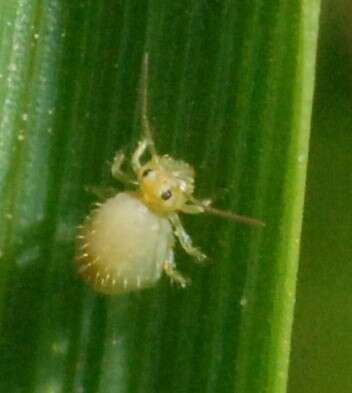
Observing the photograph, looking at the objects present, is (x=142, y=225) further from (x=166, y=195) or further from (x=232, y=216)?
(x=232, y=216)

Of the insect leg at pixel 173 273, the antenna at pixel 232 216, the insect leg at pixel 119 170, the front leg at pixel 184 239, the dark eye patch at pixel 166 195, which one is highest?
the insect leg at pixel 119 170

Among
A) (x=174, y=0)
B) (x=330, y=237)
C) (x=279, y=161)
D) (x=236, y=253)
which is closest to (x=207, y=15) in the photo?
(x=174, y=0)

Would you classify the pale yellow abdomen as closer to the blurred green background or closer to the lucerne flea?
the lucerne flea

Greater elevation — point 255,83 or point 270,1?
point 270,1

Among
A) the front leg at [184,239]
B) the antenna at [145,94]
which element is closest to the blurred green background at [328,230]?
the front leg at [184,239]

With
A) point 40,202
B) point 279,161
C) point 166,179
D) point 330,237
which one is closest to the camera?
point 279,161

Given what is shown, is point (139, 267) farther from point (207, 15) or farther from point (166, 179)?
point (207, 15)

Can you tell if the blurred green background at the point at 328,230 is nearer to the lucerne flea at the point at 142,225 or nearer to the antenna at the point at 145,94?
the lucerne flea at the point at 142,225

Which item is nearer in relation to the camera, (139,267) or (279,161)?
(279,161)
